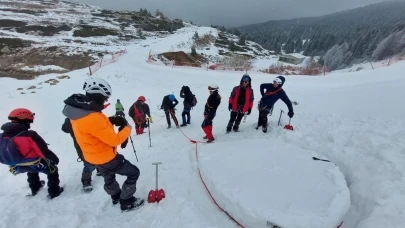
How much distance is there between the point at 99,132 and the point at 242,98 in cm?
538

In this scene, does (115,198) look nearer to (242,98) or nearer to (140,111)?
(242,98)

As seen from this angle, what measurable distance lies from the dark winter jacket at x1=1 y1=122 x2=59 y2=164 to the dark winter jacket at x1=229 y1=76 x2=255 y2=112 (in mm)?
5502

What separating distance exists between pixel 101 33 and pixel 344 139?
226ft

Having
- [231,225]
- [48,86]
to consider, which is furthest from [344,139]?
[48,86]

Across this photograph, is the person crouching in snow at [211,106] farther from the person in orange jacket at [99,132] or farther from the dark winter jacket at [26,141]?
the dark winter jacket at [26,141]

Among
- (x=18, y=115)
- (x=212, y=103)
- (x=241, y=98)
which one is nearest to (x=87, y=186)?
(x=18, y=115)

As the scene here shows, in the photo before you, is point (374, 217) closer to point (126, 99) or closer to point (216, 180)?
point (216, 180)

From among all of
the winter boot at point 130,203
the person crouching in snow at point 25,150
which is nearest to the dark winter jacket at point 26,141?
the person crouching in snow at point 25,150

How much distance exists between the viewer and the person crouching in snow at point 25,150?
4.82 m

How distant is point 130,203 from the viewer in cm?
486

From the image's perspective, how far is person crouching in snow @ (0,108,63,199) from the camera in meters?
4.82

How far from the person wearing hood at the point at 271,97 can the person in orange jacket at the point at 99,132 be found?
203 inches

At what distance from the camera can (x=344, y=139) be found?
7.17 m

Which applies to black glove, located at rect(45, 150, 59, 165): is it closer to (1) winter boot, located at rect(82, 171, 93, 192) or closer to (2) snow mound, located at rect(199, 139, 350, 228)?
(1) winter boot, located at rect(82, 171, 93, 192)
